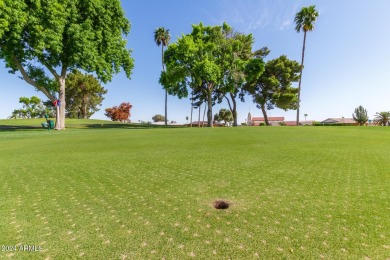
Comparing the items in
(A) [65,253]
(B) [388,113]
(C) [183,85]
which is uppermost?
(C) [183,85]

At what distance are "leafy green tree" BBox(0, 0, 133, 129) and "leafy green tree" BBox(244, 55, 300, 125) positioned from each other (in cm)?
3265

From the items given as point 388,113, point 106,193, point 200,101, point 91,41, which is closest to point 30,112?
point 200,101

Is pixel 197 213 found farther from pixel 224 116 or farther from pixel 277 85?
pixel 224 116

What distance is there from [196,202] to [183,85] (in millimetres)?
37593

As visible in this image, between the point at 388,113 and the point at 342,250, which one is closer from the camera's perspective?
the point at 342,250

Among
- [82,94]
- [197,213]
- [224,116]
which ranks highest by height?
[82,94]

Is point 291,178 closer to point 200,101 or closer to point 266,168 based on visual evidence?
point 266,168

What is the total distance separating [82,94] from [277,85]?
53.9 m

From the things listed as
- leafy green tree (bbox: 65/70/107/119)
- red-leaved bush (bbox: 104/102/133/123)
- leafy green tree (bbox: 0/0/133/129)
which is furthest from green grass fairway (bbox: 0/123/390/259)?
red-leaved bush (bbox: 104/102/133/123)

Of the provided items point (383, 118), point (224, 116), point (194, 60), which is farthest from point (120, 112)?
point (383, 118)

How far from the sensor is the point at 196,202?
132 inches

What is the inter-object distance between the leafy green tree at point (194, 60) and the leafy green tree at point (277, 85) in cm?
1532

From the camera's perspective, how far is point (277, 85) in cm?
5172

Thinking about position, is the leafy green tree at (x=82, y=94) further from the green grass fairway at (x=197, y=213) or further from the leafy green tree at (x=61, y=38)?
the green grass fairway at (x=197, y=213)
